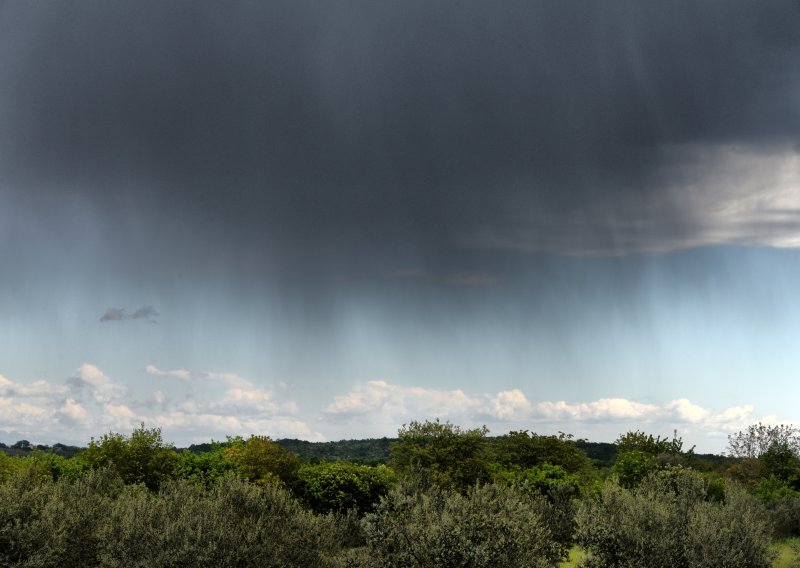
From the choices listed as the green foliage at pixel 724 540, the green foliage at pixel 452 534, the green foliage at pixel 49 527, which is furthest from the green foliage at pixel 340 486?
the green foliage at pixel 452 534

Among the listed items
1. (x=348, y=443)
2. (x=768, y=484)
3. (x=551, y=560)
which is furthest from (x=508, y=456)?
(x=348, y=443)

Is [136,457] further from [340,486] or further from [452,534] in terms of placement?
[452,534]

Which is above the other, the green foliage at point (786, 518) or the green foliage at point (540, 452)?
the green foliage at point (540, 452)

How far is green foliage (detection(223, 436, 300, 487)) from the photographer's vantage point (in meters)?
53.8

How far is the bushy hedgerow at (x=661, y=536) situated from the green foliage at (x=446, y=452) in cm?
2486

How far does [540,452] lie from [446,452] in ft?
95.3

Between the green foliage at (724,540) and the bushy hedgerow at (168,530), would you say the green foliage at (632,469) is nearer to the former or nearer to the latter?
the green foliage at (724,540)

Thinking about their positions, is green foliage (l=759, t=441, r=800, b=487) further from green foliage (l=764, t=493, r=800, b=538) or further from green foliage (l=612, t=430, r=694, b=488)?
green foliage (l=764, t=493, r=800, b=538)

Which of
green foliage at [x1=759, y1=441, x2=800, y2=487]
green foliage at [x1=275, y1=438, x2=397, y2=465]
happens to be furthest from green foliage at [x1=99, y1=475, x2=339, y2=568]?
green foliage at [x1=275, y1=438, x2=397, y2=465]

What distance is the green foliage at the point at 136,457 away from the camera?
165 ft

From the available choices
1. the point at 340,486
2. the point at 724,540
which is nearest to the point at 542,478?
the point at 340,486

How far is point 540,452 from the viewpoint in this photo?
263 feet

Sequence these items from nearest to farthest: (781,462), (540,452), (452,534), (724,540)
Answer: (452,534)
(724,540)
(540,452)
(781,462)

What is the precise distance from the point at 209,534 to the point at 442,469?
3012 centimetres
